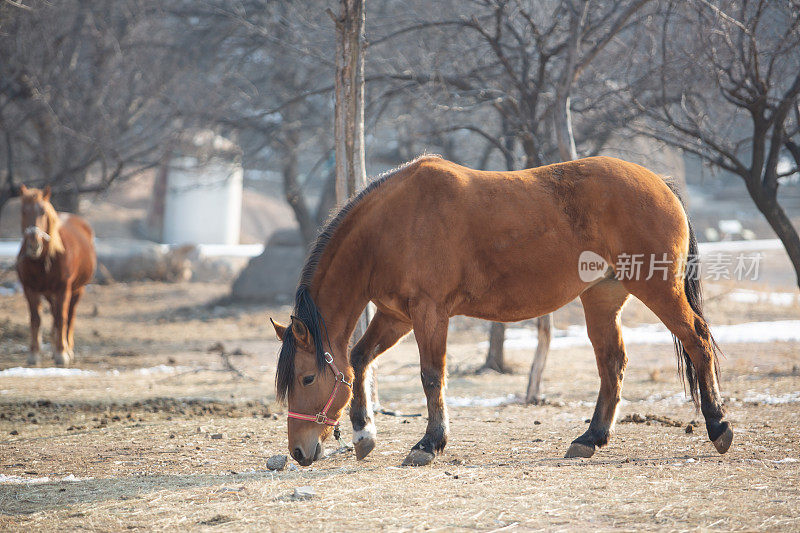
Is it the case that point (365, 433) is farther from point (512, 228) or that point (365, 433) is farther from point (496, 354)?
point (496, 354)

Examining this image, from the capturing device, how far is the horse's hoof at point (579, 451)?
4.81 meters

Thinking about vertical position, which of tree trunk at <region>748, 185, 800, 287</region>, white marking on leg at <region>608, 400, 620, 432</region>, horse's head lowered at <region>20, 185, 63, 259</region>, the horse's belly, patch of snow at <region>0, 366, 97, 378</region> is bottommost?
patch of snow at <region>0, 366, 97, 378</region>

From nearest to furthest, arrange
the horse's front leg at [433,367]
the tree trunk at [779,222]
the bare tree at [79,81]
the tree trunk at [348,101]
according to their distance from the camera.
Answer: the horse's front leg at [433,367] → the tree trunk at [348,101] → the tree trunk at [779,222] → the bare tree at [79,81]

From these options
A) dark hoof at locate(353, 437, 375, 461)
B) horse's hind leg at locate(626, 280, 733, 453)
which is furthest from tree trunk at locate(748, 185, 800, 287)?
dark hoof at locate(353, 437, 375, 461)

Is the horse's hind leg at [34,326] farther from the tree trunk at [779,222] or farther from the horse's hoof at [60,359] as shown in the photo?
the tree trunk at [779,222]

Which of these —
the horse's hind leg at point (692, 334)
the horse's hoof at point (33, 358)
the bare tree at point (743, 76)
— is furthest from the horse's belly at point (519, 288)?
the horse's hoof at point (33, 358)

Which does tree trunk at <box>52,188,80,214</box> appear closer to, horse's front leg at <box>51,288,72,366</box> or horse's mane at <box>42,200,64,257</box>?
horse's mane at <box>42,200,64,257</box>

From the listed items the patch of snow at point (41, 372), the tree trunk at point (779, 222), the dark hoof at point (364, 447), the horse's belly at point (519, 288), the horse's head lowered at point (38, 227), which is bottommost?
the patch of snow at point (41, 372)

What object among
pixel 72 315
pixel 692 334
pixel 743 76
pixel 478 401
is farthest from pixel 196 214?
pixel 692 334

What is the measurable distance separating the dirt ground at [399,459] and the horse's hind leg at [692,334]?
1.13 feet

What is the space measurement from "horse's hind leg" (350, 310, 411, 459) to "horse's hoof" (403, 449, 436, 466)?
345 mm

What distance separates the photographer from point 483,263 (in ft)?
15.9

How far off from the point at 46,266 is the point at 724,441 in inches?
340

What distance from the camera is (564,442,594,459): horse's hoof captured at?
4809mm
